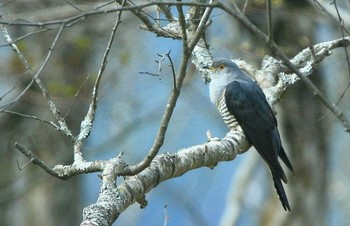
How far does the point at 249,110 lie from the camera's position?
6.17 metres

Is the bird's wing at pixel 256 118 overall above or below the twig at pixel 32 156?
above

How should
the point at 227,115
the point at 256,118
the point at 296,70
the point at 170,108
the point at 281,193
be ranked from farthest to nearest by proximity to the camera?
the point at 227,115
the point at 256,118
the point at 281,193
the point at 170,108
the point at 296,70

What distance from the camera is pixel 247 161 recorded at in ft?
36.1

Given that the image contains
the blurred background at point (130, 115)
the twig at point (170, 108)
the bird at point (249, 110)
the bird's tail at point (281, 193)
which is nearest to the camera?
the twig at point (170, 108)

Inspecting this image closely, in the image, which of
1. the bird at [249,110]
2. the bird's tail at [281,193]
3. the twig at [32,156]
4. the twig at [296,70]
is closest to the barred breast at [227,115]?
the bird at [249,110]

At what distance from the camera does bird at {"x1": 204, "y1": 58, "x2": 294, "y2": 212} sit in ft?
19.0

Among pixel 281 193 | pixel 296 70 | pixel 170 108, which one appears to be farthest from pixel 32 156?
pixel 281 193

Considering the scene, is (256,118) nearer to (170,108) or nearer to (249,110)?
(249,110)

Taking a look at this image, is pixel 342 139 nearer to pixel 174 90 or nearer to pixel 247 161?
pixel 247 161

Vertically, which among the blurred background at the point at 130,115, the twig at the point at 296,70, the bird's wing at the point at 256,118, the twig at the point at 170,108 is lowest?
the twig at the point at 296,70

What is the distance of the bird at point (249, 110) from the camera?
5.79 metres

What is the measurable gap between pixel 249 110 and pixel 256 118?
150 millimetres

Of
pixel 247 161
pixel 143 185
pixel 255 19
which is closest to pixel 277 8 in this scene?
pixel 255 19

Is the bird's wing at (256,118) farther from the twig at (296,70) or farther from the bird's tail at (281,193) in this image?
the twig at (296,70)
